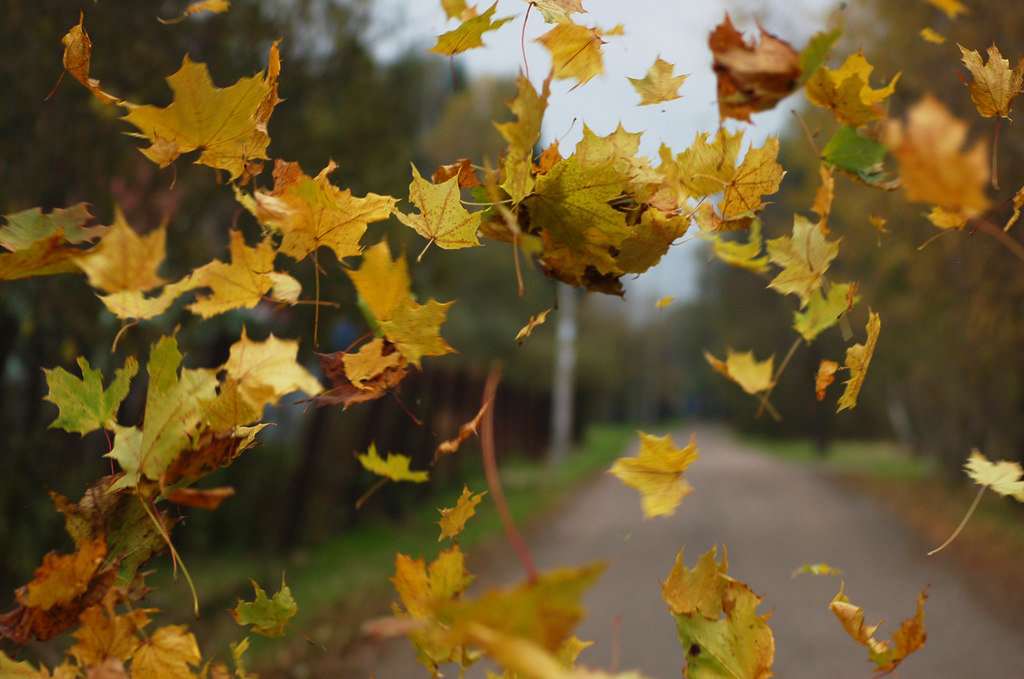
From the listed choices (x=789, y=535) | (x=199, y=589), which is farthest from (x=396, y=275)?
(x=789, y=535)

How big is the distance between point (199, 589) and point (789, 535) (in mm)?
6006

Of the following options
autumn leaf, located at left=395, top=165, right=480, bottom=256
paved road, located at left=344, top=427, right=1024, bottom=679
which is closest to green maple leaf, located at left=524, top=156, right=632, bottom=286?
autumn leaf, located at left=395, top=165, right=480, bottom=256

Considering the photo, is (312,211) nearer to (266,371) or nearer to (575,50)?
(266,371)

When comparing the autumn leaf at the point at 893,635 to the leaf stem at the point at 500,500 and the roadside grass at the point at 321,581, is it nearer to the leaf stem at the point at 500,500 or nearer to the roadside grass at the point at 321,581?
the leaf stem at the point at 500,500

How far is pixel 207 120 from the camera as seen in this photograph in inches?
25.5

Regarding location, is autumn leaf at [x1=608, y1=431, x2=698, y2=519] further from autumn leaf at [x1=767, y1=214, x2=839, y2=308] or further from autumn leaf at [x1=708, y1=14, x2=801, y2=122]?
autumn leaf at [x1=708, y1=14, x2=801, y2=122]

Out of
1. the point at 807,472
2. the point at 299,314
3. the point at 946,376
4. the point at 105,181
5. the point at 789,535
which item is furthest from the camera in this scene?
the point at 807,472

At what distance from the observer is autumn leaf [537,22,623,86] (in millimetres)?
723

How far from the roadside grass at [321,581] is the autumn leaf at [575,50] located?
1.39 meters

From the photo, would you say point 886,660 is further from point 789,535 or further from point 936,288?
point 936,288

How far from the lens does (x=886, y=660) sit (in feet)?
2.23

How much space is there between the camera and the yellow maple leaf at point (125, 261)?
511 millimetres

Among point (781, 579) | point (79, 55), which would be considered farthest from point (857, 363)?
point (781, 579)

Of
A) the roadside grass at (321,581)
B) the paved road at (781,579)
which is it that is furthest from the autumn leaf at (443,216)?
the paved road at (781,579)
